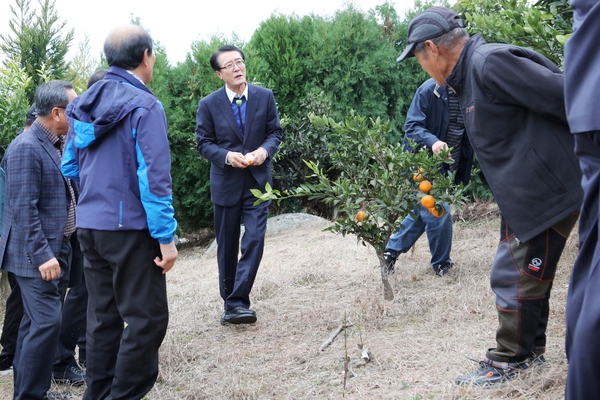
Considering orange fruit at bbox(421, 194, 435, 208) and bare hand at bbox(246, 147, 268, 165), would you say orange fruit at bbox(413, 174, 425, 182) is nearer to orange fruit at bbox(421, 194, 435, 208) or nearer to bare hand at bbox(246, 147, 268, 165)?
orange fruit at bbox(421, 194, 435, 208)

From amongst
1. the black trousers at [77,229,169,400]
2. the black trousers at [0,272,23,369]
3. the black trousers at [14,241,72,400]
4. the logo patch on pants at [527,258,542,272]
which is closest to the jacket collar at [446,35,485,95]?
the logo patch on pants at [527,258,542,272]

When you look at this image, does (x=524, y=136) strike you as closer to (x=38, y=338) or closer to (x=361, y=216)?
(x=361, y=216)

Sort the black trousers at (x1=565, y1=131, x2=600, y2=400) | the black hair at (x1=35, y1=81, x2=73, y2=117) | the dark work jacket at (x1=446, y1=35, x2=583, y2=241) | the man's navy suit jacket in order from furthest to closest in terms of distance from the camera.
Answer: the man's navy suit jacket
the black hair at (x1=35, y1=81, x2=73, y2=117)
the dark work jacket at (x1=446, y1=35, x2=583, y2=241)
the black trousers at (x1=565, y1=131, x2=600, y2=400)

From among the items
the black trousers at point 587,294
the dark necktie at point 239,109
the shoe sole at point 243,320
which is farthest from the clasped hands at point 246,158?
the black trousers at point 587,294

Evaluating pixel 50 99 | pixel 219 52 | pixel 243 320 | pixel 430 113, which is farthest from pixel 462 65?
pixel 243 320

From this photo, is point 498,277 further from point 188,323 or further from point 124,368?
point 188,323

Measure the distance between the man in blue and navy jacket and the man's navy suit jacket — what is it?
2077 millimetres

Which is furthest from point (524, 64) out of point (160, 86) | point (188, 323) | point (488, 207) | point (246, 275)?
point (160, 86)

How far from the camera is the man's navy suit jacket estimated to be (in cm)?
546

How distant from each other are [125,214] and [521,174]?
2006 millimetres

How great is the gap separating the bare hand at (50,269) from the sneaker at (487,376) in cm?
244

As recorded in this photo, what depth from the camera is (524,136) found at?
3.14 meters

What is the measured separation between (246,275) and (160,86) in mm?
6376

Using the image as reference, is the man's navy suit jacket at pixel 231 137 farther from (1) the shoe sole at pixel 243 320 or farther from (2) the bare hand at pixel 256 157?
(1) the shoe sole at pixel 243 320
